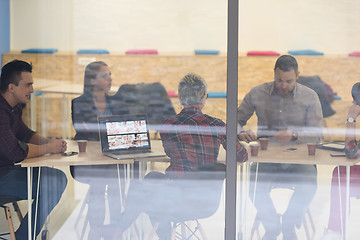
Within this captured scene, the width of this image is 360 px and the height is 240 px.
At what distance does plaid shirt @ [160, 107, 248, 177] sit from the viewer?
3.29m

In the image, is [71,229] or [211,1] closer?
[211,1]

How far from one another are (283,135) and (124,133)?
1.03 metres

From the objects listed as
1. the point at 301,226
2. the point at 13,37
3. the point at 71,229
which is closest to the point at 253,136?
the point at 301,226

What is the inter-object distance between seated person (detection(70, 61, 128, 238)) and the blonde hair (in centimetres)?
44

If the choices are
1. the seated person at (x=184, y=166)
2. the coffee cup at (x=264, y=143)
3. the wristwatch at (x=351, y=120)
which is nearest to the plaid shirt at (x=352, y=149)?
the wristwatch at (x=351, y=120)

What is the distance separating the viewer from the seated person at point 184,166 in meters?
3.30

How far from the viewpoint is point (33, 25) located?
3.60 m

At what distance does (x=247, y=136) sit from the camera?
327 cm

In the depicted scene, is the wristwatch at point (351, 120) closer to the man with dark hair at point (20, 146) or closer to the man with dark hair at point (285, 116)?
the man with dark hair at point (285, 116)

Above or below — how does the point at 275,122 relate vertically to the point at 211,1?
below

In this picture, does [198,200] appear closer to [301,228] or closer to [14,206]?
[301,228]

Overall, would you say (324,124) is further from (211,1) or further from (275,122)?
(211,1)

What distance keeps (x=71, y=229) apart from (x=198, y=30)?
159 centimetres

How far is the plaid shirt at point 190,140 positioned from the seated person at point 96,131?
1.33 feet
